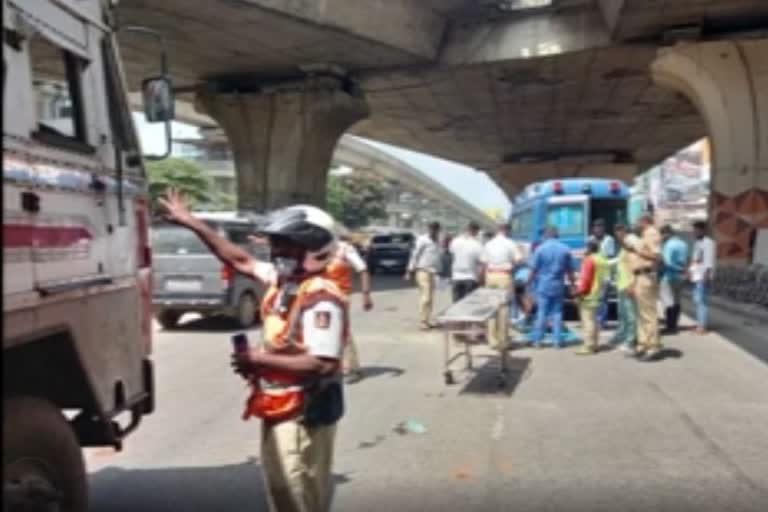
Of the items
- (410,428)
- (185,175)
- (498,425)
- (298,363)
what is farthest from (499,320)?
(185,175)

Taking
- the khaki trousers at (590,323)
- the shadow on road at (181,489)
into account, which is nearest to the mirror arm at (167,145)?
the shadow on road at (181,489)

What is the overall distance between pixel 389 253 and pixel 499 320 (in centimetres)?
2535

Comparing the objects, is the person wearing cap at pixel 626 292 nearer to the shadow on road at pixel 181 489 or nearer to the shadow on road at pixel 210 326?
the shadow on road at pixel 210 326

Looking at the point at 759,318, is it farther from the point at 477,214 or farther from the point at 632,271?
the point at 477,214

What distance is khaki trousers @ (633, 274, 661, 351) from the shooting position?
10.5 m

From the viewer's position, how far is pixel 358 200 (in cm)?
8700

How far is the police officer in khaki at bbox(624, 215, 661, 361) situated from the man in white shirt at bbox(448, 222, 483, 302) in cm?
266

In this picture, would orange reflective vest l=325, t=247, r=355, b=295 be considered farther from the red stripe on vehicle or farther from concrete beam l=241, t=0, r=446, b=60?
concrete beam l=241, t=0, r=446, b=60

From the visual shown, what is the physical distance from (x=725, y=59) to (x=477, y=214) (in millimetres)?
81474

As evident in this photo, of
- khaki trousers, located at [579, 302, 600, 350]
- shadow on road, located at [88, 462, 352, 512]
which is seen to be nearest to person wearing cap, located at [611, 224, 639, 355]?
khaki trousers, located at [579, 302, 600, 350]

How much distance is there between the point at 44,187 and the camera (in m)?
3.16

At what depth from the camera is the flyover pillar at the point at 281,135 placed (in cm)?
2662

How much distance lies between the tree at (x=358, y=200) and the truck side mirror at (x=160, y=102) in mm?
80695

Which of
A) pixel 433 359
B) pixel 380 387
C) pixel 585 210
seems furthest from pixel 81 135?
pixel 585 210
